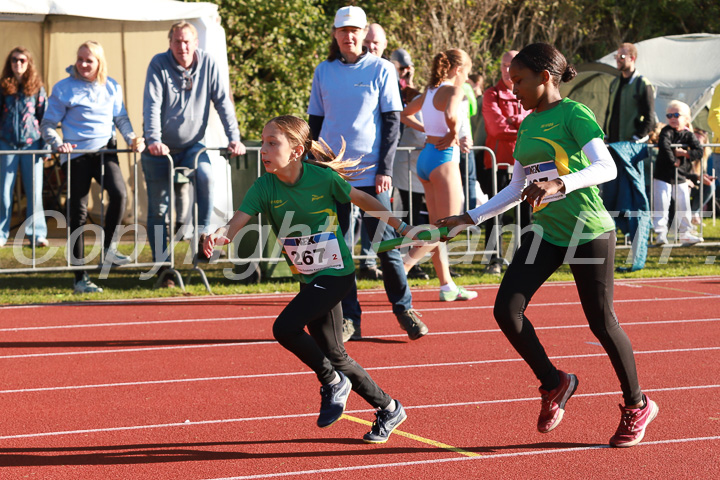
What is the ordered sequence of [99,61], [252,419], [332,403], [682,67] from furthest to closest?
[682,67] → [99,61] → [252,419] → [332,403]

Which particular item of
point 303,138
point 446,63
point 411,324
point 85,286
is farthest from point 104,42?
point 303,138

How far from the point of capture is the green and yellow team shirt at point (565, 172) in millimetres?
4570

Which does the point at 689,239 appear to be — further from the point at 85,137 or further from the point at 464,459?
the point at 464,459

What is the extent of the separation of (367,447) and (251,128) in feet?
Result: 52.1

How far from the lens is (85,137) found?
32.3 feet

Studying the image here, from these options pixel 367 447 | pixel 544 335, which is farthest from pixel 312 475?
pixel 544 335

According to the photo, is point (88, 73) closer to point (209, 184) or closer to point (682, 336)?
point (209, 184)

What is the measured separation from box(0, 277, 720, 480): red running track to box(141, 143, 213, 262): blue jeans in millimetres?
1131

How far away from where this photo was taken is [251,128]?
65.8 ft

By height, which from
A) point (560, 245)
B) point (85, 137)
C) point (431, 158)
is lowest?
point (560, 245)

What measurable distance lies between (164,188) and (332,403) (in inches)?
218

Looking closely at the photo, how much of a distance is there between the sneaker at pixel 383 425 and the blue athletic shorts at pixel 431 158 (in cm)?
365

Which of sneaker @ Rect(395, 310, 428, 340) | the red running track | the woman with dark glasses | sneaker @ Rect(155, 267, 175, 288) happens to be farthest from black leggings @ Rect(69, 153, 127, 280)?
sneaker @ Rect(395, 310, 428, 340)

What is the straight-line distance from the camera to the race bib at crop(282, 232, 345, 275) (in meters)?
4.79
